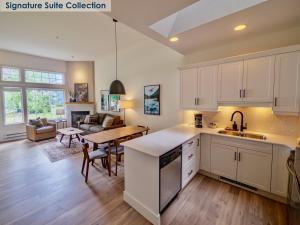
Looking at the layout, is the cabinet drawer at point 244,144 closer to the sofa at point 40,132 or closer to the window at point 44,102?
the sofa at point 40,132

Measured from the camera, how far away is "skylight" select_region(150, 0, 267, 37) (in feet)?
6.05

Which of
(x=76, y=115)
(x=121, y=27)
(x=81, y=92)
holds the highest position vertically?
(x=121, y=27)

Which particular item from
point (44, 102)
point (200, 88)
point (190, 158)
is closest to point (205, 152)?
point (190, 158)

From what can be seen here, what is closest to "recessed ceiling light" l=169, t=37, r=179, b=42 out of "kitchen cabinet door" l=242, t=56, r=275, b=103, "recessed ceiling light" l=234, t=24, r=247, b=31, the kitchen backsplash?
"recessed ceiling light" l=234, t=24, r=247, b=31

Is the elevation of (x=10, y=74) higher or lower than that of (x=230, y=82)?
higher

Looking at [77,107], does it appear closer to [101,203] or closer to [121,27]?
[121,27]

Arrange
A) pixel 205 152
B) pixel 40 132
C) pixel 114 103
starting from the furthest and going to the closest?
pixel 114 103, pixel 40 132, pixel 205 152

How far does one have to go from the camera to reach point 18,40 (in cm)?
444

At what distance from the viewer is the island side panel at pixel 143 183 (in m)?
1.80

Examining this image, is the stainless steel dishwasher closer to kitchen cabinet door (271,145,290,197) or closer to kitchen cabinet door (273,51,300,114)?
kitchen cabinet door (271,145,290,197)

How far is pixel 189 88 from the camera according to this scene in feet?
10.6

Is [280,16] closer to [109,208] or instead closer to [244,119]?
[244,119]

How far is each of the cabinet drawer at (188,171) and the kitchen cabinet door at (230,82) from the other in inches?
53.4

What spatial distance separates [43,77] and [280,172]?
8.42 m
